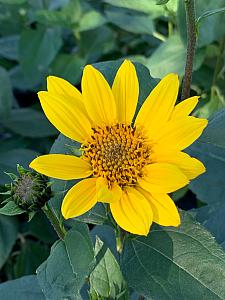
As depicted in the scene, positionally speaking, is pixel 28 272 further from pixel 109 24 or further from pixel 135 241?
pixel 109 24

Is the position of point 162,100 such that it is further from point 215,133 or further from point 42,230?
point 42,230

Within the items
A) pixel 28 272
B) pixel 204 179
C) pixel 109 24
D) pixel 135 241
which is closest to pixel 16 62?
pixel 109 24

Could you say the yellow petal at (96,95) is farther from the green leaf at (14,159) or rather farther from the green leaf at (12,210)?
the green leaf at (14,159)

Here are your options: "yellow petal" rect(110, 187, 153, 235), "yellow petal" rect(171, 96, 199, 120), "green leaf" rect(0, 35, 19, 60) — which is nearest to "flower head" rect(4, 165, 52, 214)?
"yellow petal" rect(110, 187, 153, 235)

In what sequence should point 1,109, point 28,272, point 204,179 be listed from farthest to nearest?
1. point 1,109
2. point 28,272
3. point 204,179

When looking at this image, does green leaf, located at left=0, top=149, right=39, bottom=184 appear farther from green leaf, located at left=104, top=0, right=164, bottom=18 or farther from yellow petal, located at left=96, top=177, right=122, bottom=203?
yellow petal, located at left=96, top=177, right=122, bottom=203
